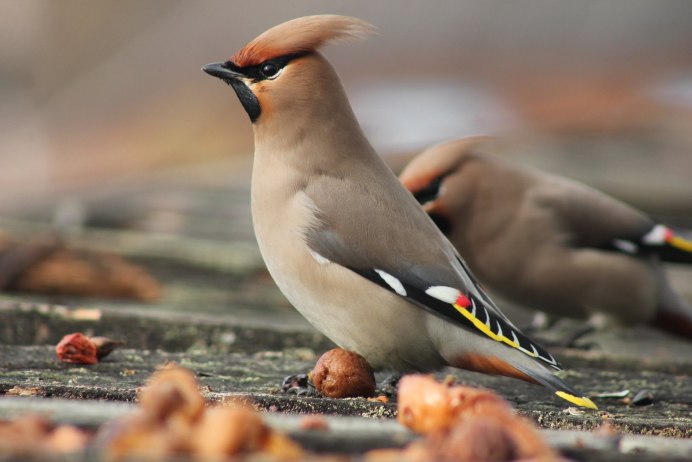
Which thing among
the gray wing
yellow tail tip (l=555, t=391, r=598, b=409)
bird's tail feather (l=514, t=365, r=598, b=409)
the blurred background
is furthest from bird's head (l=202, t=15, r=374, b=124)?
the blurred background

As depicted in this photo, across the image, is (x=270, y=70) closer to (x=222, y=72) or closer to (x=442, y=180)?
(x=222, y=72)

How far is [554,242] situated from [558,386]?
1.93 metres

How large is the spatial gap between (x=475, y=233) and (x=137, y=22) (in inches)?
343

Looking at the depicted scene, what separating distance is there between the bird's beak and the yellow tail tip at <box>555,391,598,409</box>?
1.16m

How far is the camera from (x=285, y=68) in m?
3.37

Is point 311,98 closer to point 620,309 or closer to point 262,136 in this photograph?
point 262,136

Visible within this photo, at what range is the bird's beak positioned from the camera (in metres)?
3.37

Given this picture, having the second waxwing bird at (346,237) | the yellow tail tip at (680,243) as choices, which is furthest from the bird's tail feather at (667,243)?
the second waxwing bird at (346,237)

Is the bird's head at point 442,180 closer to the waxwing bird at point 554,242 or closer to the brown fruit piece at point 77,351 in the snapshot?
the waxwing bird at point 554,242

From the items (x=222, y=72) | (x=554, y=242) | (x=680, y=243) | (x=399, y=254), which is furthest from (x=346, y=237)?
(x=680, y=243)

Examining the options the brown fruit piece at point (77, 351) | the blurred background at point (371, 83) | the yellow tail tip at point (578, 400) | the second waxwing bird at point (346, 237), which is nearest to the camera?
the yellow tail tip at point (578, 400)

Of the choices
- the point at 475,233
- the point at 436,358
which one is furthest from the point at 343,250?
the point at 475,233

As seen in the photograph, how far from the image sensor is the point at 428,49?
1184 cm

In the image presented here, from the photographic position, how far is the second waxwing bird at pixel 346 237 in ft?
10.3
